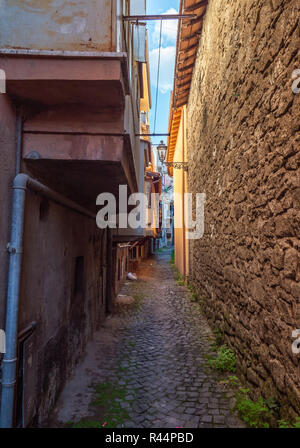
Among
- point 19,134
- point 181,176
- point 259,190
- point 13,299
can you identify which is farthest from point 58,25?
point 181,176

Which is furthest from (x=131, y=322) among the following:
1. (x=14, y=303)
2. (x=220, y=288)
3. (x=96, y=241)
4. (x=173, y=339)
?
(x=14, y=303)

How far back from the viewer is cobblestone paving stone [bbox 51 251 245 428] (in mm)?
3021

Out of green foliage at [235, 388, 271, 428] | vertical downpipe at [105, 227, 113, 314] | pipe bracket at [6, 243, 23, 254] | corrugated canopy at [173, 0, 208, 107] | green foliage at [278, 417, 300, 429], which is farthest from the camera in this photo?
vertical downpipe at [105, 227, 113, 314]

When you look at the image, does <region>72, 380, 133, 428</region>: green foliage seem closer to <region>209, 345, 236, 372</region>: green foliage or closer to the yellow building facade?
<region>209, 345, 236, 372</region>: green foliage

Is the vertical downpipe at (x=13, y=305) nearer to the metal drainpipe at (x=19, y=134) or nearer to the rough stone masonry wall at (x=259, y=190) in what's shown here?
the metal drainpipe at (x=19, y=134)

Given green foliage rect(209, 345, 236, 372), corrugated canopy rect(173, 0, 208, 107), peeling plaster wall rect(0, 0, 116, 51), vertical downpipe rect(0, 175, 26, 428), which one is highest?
corrugated canopy rect(173, 0, 208, 107)

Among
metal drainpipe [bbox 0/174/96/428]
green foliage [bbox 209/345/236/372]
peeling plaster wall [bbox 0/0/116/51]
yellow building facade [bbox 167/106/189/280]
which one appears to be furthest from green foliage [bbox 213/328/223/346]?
yellow building facade [bbox 167/106/189/280]

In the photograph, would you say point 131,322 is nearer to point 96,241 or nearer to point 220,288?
point 96,241

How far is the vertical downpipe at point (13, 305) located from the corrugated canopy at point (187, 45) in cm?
665

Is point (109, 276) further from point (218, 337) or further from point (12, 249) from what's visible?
point (12, 249)

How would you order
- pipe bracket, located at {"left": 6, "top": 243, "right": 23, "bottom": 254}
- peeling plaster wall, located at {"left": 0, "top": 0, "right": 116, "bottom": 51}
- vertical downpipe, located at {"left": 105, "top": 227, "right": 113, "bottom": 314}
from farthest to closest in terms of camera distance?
1. vertical downpipe, located at {"left": 105, "top": 227, "right": 113, "bottom": 314}
2. peeling plaster wall, located at {"left": 0, "top": 0, "right": 116, "bottom": 51}
3. pipe bracket, located at {"left": 6, "top": 243, "right": 23, "bottom": 254}

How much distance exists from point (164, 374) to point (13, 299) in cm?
271

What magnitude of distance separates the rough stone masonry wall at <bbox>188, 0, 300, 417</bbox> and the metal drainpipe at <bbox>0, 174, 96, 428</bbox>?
7.70 feet

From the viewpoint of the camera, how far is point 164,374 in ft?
13.2
